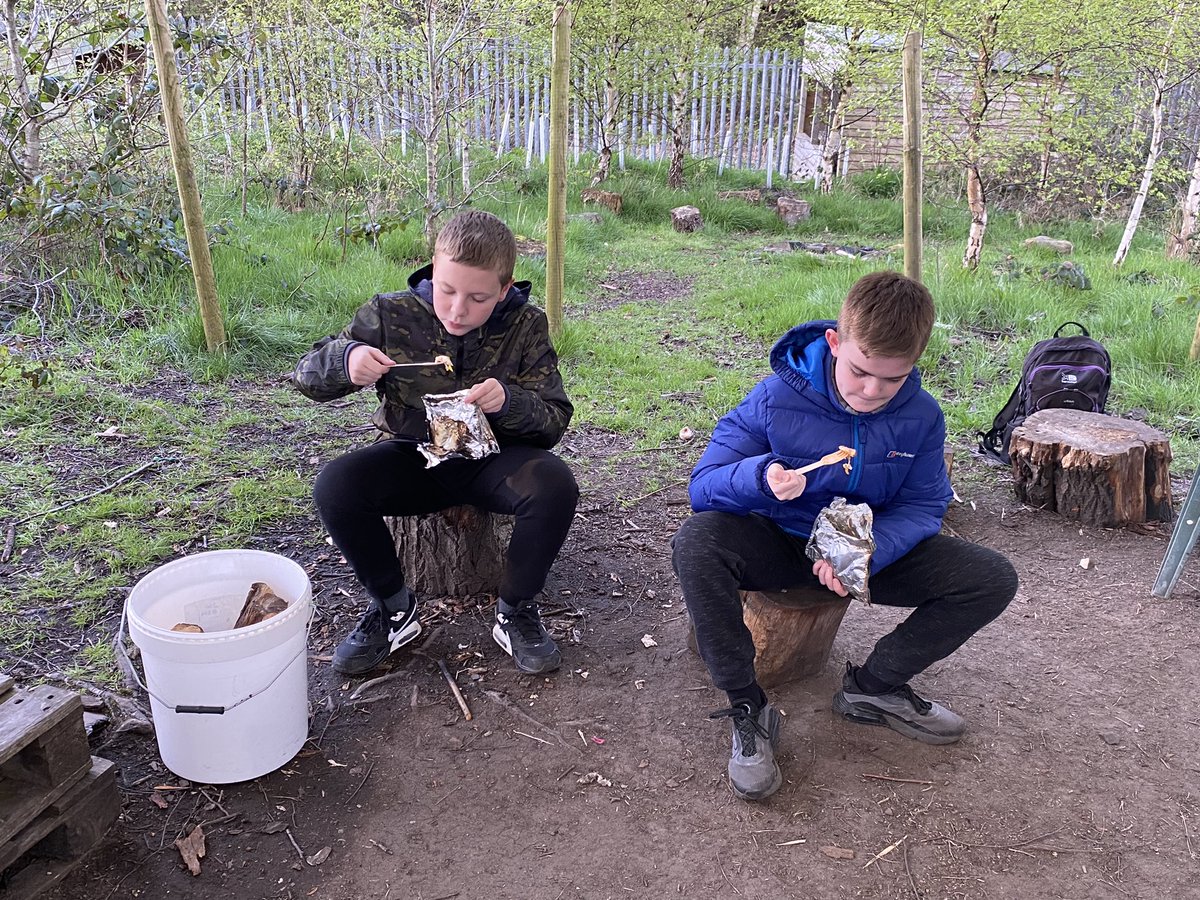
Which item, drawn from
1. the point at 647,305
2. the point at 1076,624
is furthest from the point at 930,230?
the point at 1076,624


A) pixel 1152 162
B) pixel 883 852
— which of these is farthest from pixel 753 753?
pixel 1152 162

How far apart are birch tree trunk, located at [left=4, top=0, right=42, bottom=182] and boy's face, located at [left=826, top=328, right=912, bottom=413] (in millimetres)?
4628

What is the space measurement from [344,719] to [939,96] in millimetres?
6321

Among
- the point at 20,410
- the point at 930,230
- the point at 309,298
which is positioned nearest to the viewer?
the point at 20,410

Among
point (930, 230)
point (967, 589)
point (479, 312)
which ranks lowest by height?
point (930, 230)

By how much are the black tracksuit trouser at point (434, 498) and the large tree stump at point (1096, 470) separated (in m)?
2.17

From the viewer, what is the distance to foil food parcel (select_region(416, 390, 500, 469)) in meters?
→ 2.44

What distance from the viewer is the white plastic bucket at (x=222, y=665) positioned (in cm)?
192

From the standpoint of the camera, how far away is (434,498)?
8.76ft

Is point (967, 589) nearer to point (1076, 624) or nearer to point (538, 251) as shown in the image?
point (1076, 624)

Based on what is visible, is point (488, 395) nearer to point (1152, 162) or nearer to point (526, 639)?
point (526, 639)

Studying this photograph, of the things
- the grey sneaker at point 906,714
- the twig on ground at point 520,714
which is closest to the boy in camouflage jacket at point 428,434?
the twig on ground at point 520,714

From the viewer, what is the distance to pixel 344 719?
2391 millimetres

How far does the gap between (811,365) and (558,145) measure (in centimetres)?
240
